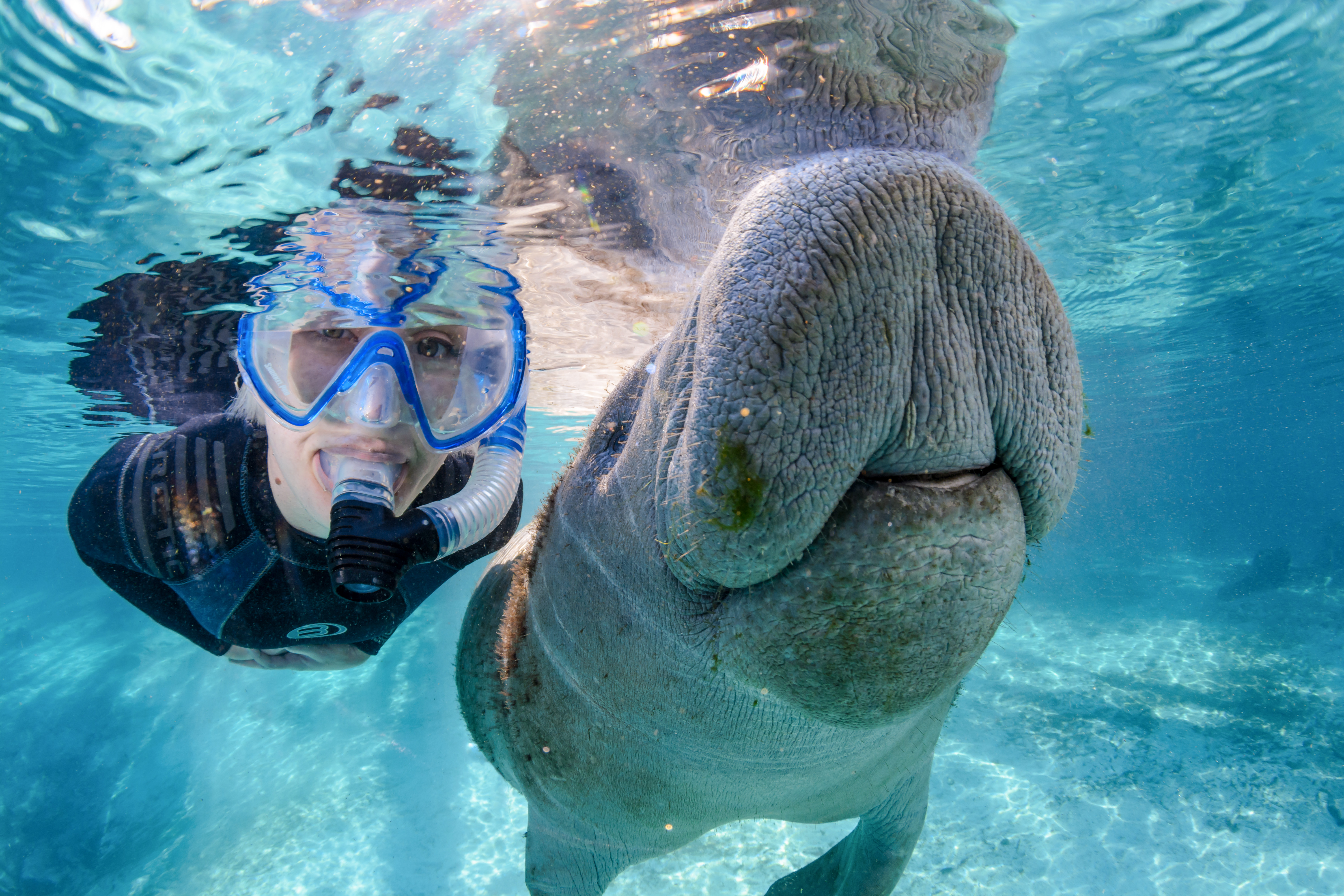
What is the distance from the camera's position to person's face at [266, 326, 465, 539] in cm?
363

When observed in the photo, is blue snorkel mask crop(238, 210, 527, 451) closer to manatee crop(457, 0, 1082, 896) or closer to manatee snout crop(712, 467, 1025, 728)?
manatee crop(457, 0, 1082, 896)

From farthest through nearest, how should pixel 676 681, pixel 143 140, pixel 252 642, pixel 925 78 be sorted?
1. pixel 143 140
2. pixel 252 642
3. pixel 925 78
4. pixel 676 681

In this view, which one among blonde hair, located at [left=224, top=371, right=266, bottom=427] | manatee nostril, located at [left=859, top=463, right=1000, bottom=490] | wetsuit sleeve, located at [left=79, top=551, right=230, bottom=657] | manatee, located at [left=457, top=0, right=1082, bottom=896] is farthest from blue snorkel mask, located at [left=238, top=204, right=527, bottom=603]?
manatee nostril, located at [left=859, top=463, right=1000, bottom=490]

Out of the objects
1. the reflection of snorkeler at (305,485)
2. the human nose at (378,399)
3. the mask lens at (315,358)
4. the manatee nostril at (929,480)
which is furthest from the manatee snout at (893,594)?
the mask lens at (315,358)

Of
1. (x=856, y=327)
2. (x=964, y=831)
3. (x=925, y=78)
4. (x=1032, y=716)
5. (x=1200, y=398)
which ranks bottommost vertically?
(x=1200, y=398)

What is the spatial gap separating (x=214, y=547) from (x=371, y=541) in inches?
82.4

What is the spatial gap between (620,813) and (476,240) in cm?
535

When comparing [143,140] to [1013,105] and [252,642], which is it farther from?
[1013,105]

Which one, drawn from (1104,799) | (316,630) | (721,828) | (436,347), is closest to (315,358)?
(436,347)

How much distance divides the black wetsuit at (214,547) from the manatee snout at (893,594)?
2.92m

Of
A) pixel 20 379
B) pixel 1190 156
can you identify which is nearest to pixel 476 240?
pixel 1190 156

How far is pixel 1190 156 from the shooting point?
9.12 m

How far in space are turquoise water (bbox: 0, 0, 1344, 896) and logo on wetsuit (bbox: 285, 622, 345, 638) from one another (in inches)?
129

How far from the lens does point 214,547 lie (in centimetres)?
400
